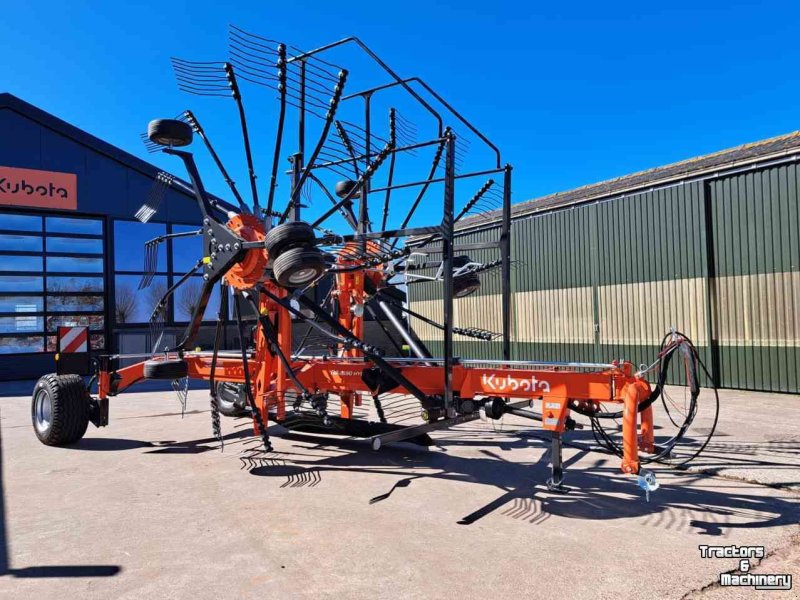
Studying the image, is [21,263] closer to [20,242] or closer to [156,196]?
[20,242]

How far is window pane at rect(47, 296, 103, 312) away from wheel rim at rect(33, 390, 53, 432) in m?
10.0

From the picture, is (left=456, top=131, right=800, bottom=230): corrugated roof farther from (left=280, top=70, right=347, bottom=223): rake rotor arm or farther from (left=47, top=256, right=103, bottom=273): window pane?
(left=47, top=256, right=103, bottom=273): window pane

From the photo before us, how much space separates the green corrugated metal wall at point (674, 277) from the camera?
1139cm

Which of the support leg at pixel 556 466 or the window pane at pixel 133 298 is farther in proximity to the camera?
the window pane at pixel 133 298

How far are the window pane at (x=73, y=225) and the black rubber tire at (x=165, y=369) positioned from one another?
11.9 metres

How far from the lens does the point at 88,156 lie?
16.6 metres

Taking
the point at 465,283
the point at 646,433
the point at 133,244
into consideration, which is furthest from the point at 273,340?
the point at 133,244

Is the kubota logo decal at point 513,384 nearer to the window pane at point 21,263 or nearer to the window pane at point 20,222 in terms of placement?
the window pane at point 21,263

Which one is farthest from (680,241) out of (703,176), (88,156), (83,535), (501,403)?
(88,156)

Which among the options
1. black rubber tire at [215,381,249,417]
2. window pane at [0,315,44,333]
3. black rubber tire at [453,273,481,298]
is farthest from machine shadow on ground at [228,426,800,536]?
window pane at [0,315,44,333]

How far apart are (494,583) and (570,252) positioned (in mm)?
12883

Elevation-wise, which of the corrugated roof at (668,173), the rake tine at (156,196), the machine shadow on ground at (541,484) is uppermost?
the corrugated roof at (668,173)

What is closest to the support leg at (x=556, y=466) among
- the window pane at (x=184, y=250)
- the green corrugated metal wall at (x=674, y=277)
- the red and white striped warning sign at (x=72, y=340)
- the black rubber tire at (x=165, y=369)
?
the black rubber tire at (x=165, y=369)

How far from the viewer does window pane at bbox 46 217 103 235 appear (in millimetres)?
16281
